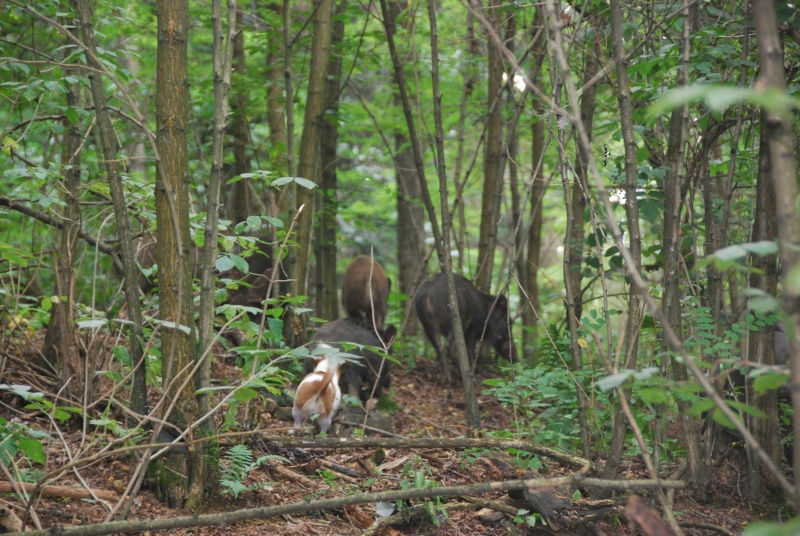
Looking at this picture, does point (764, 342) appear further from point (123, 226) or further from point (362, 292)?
→ point (362, 292)

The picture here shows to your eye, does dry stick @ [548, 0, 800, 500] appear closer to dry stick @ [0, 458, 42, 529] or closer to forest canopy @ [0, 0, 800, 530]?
forest canopy @ [0, 0, 800, 530]

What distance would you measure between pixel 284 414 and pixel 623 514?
3286 millimetres

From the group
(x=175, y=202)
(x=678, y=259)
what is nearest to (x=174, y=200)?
(x=175, y=202)

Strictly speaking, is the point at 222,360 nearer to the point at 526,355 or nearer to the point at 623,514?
the point at 623,514

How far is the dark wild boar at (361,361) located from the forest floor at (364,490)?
2446 mm

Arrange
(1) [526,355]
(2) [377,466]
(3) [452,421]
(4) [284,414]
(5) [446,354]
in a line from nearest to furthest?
(2) [377,466]
(4) [284,414]
(3) [452,421]
(5) [446,354]
(1) [526,355]

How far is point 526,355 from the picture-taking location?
1192 cm

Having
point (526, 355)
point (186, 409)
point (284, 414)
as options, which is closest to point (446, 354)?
point (526, 355)

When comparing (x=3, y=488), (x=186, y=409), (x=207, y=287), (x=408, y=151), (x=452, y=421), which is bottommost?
(x=452, y=421)

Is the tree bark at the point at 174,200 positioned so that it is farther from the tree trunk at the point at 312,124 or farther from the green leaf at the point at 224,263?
the tree trunk at the point at 312,124

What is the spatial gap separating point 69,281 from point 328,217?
5323 mm

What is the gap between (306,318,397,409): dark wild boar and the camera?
7672 mm

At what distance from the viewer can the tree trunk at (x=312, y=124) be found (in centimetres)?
725

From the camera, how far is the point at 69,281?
15.8 feet
